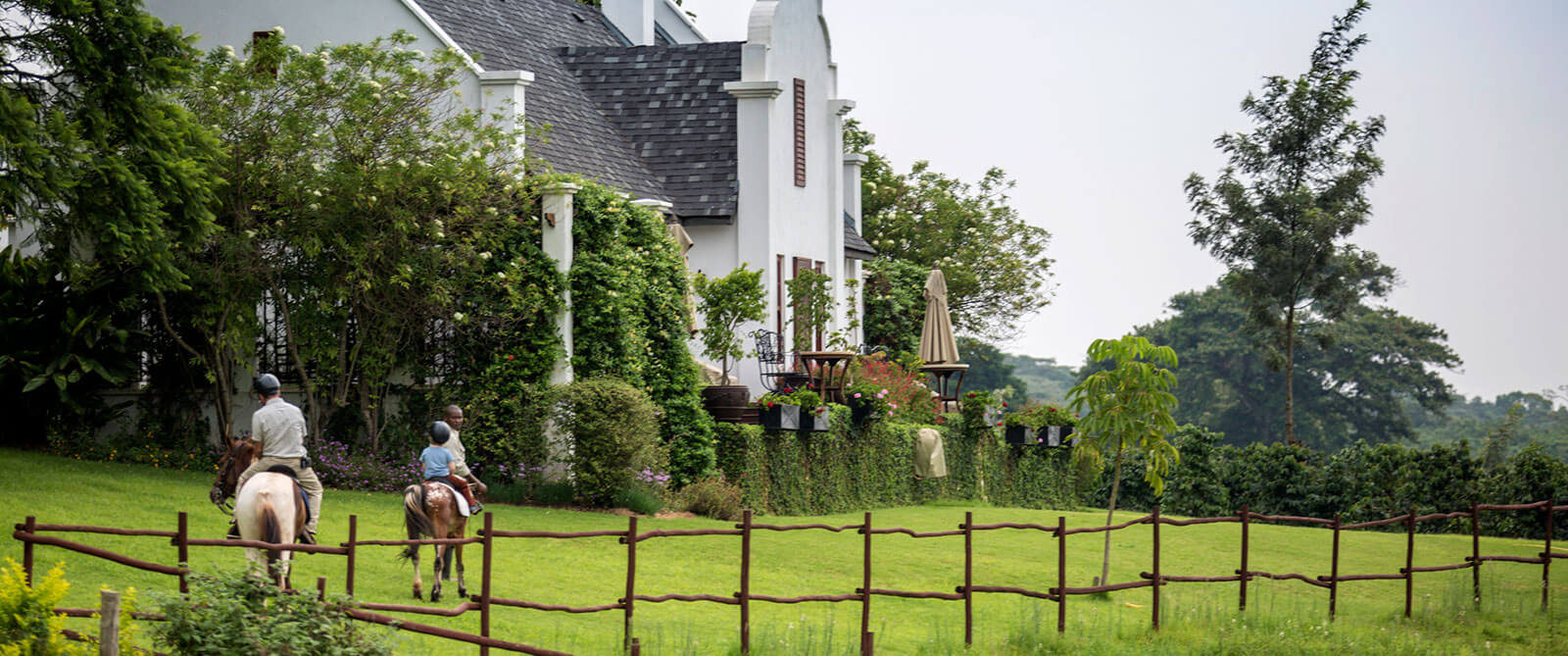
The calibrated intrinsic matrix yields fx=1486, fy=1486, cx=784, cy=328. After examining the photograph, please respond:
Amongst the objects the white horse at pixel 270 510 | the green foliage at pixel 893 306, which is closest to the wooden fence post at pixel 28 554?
the white horse at pixel 270 510

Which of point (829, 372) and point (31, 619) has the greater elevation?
point (829, 372)

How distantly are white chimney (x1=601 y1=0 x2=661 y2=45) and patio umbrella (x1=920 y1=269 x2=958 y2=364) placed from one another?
1051 centimetres

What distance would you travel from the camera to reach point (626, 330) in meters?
20.5

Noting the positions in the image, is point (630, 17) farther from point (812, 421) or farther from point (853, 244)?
point (812, 421)

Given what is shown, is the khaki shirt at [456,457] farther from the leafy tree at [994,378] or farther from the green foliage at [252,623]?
the leafy tree at [994,378]

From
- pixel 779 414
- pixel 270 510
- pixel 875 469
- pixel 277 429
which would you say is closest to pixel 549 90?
pixel 779 414

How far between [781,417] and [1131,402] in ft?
25.5

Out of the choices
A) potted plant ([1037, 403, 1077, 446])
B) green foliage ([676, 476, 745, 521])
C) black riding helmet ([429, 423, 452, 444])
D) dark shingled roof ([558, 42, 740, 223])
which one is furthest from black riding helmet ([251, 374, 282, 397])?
potted plant ([1037, 403, 1077, 446])

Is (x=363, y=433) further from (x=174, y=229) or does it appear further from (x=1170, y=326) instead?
(x=1170, y=326)

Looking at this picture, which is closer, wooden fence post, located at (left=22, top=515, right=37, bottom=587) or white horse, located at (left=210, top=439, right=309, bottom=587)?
wooden fence post, located at (left=22, top=515, right=37, bottom=587)

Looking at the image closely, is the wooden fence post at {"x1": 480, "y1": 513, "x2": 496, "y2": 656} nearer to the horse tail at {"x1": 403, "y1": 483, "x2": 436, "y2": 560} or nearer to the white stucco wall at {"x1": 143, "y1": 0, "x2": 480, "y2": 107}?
the horse tail at {"x1": 403, "y1": 483, "x2": 436, "y2": 560}

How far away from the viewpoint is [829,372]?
1011 inches

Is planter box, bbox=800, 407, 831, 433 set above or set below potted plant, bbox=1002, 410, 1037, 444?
above

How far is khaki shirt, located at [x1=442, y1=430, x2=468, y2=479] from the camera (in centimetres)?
1305
